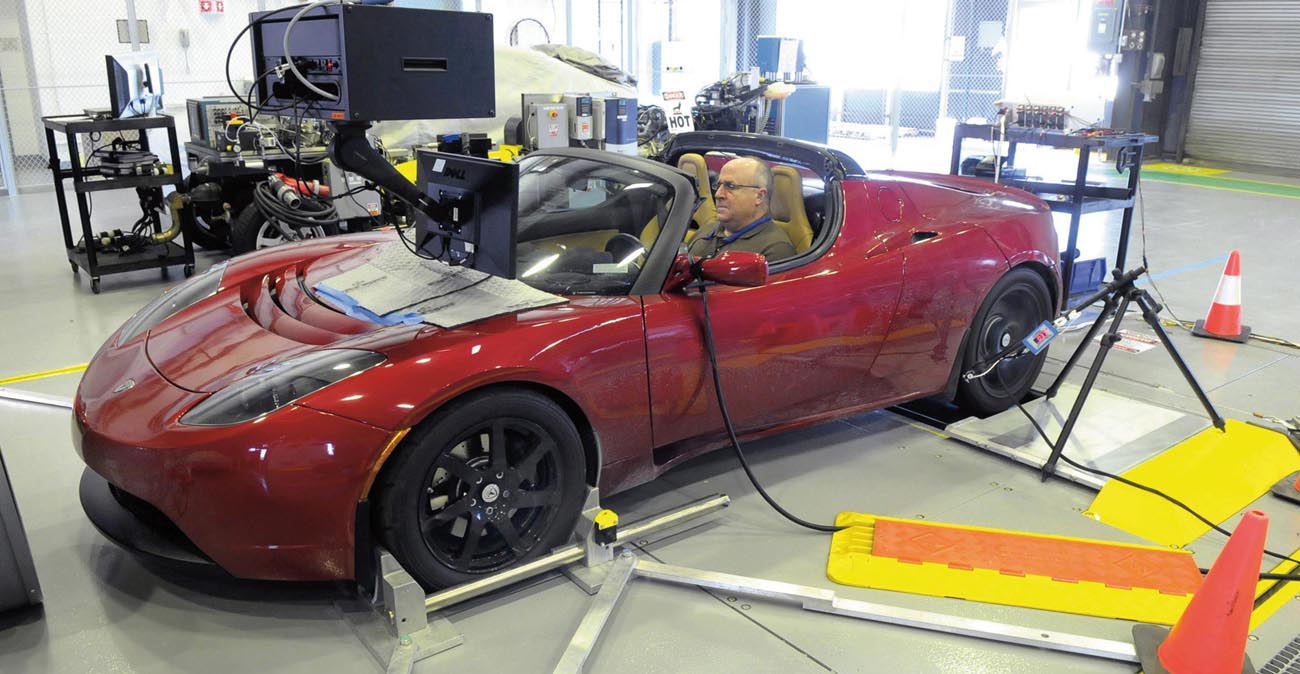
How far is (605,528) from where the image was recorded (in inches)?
112

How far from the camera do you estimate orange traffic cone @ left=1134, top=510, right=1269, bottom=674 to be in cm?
234

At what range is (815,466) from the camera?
374cm

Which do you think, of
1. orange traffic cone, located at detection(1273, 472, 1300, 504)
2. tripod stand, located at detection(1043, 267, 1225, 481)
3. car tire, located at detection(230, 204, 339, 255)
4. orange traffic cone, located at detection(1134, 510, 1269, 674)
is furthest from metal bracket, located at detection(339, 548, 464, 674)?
car tire, located at detection(230, 204, 339, 255)

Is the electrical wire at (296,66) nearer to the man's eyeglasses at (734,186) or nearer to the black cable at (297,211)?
the man's eyeglasses at (734,186)

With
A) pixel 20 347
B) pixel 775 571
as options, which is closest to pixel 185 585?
pixel 775 571

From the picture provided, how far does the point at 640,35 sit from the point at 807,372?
1466 centimetres

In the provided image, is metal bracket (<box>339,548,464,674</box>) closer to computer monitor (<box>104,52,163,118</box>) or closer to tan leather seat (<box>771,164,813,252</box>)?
tan leather seat (<box>771,164,813,252</box>)

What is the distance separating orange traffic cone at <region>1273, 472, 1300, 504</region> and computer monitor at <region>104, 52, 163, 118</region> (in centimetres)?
680

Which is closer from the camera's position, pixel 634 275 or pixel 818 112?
pixel 634 275

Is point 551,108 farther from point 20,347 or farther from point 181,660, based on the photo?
point 181,660

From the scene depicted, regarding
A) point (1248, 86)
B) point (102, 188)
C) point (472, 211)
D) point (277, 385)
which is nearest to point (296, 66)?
point (472, 211)

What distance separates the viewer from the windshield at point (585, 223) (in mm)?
3109

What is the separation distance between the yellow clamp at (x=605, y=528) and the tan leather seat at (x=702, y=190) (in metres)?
1.51

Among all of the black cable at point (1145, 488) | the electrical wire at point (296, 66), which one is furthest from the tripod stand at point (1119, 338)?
the electrical wire at point (296, 66)
